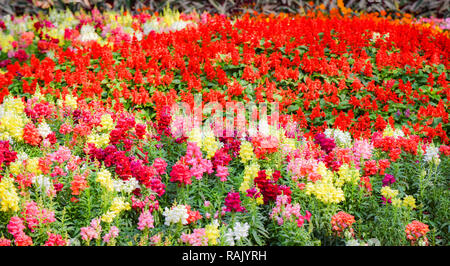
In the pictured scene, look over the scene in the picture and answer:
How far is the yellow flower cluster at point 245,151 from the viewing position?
4.68 meters

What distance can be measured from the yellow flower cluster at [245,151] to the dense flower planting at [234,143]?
1.0 inches

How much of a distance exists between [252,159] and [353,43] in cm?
372

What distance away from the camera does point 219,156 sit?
4535mm

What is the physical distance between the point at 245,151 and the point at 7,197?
80.2 inches

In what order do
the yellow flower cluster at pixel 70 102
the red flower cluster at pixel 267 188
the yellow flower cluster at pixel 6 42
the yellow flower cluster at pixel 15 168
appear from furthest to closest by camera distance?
the yellow flower cluster at pixel 6 42 → the yellow flower cluster at pixel 70 102 → the yellow flower cluster at pixel 15 168 → the red flower cluster at pixel 267 188

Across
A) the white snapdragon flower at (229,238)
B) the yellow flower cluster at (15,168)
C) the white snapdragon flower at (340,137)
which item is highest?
the white snapdragon flower at (340,137)

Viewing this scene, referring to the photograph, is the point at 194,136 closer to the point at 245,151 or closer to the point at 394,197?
the point at 245,151

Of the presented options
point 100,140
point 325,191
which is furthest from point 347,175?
point 100,140

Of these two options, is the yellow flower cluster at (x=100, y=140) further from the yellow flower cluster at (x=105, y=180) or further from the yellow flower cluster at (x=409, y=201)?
the yellow flower cluster at (x=409, y=201)

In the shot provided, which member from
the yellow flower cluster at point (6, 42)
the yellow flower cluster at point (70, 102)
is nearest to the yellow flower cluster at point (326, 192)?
the yellow flower cluster at point (70, 102)

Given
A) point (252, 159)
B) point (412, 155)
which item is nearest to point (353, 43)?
point (412, 155)

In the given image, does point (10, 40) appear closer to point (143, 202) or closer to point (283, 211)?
point (143, 202)

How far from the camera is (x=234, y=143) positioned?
491 centimetres

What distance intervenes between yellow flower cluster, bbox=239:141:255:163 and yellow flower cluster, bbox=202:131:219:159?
0.24 m
